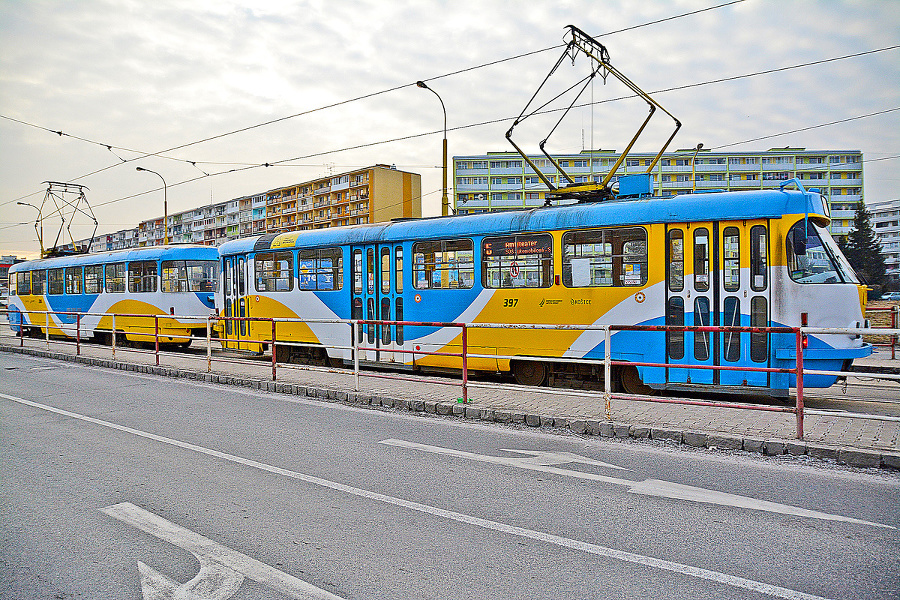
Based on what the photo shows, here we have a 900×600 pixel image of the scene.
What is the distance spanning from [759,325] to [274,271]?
10627mm

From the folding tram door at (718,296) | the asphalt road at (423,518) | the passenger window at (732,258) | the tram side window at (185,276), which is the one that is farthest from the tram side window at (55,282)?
the passenger window at (732,258)

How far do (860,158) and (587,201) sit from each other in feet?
273

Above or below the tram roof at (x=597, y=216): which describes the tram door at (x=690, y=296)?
below

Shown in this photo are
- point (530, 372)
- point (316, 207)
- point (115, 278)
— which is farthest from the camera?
point (316, 207)

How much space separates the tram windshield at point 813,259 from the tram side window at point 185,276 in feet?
56.5

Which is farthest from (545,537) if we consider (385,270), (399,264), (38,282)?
(38,282)

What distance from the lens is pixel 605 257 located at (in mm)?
10648

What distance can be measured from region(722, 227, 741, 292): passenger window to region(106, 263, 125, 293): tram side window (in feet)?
62.8

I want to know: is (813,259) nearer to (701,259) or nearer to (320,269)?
(701,259)

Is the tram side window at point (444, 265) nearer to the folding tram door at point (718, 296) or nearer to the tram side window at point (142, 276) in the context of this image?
the folding tram door at point (718, 296)

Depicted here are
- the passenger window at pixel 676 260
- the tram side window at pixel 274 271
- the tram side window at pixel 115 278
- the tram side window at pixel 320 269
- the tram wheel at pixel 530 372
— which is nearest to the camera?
the passenger window at pixel 676 260

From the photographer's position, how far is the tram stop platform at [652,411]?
6.49 metres

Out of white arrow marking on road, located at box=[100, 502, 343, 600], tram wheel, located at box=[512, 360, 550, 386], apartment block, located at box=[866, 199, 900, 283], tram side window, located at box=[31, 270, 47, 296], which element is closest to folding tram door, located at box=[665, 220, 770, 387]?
tram wheel, located at box=[512, 360, 550, 386]

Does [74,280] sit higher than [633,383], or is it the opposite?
[74,280]
